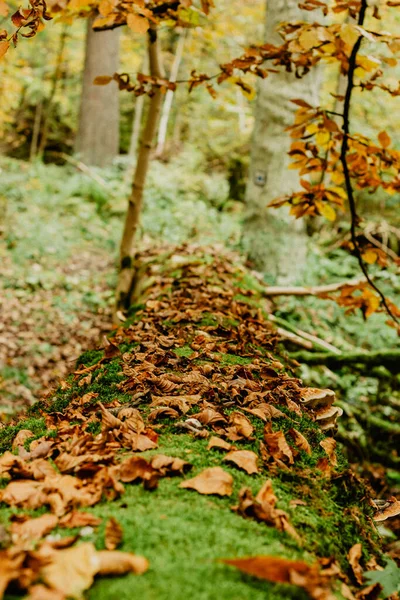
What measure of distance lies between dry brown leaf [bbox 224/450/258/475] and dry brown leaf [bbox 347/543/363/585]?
1.29ft

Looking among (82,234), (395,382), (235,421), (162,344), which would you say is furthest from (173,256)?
(82,234)

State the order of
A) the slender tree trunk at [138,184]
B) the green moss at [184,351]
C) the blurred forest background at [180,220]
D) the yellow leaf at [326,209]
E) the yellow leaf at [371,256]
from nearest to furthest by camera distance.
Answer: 1. the green moss at [184,351]
2. the yellow leaf at [326,209]
3. the yellow leaf at [371,256]
4. the slender tree trunk at [138,184]
5. the blurred forest background at [180,220]

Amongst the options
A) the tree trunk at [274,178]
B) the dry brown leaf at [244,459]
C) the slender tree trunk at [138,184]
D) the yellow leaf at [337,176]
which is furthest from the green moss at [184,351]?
the tree trunk at [274,178]

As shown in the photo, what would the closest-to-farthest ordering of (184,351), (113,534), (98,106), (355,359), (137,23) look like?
(113,534) → (137,23) → (184,351) → (355,359) → (98,106)

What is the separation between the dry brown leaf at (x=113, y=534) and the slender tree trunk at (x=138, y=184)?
3570mm

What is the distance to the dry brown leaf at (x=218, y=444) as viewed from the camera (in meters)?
1.74

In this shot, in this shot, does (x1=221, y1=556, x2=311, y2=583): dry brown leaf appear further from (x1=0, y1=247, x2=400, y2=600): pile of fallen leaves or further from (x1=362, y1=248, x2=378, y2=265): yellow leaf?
(x1=362, y1=248, x2=378, y2=265): yellow leaf

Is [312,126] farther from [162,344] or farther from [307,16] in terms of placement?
[307,16]

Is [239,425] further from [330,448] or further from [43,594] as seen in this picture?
[43,594]

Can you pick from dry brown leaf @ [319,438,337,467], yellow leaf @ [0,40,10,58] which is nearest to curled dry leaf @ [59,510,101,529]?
dry brown leaf @ [319,438,337,467]

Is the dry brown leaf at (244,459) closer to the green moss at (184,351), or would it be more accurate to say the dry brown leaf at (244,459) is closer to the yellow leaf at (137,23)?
the green moss at (184,351)

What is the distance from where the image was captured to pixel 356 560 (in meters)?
1.53

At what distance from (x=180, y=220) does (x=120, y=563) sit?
27.6ft

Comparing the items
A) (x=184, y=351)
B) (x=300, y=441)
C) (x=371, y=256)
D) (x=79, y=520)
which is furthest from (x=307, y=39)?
(x=79, y=520)
